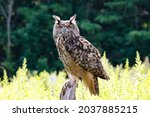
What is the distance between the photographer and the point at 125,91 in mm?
6324

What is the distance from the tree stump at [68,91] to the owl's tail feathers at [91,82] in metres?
0.16

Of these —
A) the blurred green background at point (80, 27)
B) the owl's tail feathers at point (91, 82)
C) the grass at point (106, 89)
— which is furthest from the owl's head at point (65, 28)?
the blurred green background at point (80, 27)

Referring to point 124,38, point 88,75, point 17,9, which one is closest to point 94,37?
point 124,38

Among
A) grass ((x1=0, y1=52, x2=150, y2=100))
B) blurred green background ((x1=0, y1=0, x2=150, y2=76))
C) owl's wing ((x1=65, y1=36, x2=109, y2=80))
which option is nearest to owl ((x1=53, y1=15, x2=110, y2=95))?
owl's wing ((x1=65, y1=36, x2=109, y2=80))

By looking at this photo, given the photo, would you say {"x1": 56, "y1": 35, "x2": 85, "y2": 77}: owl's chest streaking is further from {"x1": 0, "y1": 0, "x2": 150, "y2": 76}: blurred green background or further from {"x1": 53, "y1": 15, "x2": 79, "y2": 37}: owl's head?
{"x1": 0, "y1": 0, "x2": 150, "y2": 76}: blurred green background

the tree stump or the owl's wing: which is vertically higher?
the owl's wing

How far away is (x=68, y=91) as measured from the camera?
6.79m

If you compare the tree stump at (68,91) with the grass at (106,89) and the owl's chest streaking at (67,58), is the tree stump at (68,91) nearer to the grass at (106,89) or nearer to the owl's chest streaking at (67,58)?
the grass at (106,89)

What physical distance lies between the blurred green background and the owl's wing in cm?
2338

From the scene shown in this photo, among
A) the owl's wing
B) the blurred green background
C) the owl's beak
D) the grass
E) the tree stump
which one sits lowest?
the blurred green background

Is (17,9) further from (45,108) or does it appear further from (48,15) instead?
(45,108)

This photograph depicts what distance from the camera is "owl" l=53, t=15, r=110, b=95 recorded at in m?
7.04

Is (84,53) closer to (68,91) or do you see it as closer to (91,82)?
(91,82)

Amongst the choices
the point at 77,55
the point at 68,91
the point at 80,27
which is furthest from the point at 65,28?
the point at 80,27
